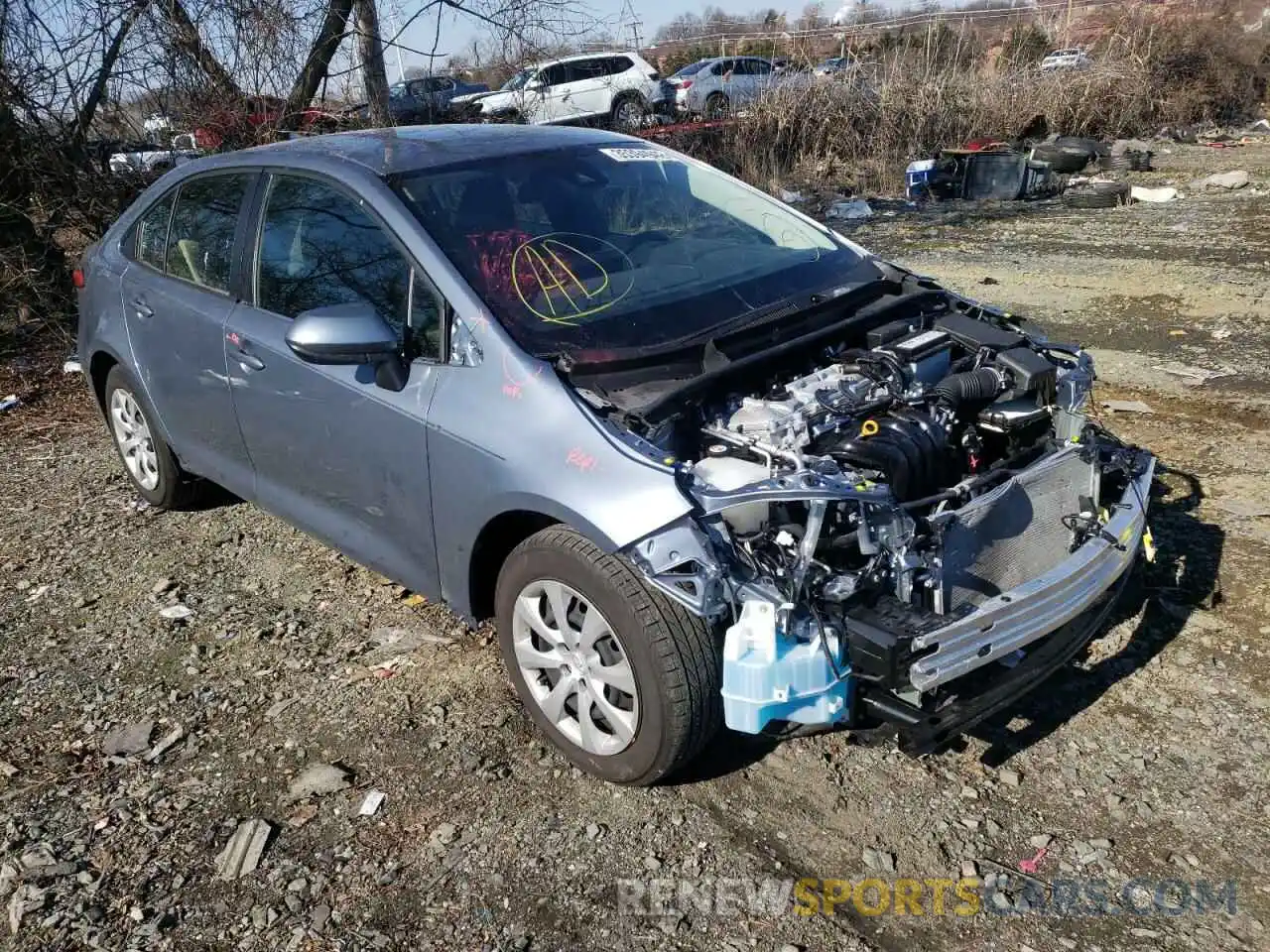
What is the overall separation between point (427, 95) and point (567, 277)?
9479 millimetres

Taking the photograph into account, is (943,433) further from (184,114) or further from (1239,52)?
(1239,52)

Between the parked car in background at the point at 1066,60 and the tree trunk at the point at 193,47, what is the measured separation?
16.4 metres

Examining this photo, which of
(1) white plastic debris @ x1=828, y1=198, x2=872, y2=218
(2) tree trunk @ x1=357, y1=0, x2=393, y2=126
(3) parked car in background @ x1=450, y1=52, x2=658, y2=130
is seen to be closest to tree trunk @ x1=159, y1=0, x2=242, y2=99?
(2) tree trunk @ x1=357, y1=0, x2=393, y2=126

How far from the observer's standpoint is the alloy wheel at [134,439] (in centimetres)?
493

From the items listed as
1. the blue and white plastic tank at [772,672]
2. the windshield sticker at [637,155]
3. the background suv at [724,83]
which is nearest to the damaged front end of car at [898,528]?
the blue and white plastic tank at [772,672]

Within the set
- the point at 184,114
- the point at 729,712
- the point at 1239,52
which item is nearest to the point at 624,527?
the point at 729,712

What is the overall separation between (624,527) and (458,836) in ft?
3.45

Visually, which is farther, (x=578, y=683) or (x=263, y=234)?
(x=263, y=234)

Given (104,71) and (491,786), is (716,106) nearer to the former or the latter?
(104,71)

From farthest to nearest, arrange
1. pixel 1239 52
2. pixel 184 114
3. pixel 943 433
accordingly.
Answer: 1. pixel 1239 52
2. pixel 184 114
3. pixel 943 433

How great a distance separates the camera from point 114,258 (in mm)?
4828

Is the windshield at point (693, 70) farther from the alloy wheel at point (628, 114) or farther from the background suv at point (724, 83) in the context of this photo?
the alloy wheel at point (628, 114)

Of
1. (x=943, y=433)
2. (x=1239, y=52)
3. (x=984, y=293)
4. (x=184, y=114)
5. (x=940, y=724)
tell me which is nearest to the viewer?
(x=940, y=724)

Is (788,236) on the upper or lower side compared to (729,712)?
upper
